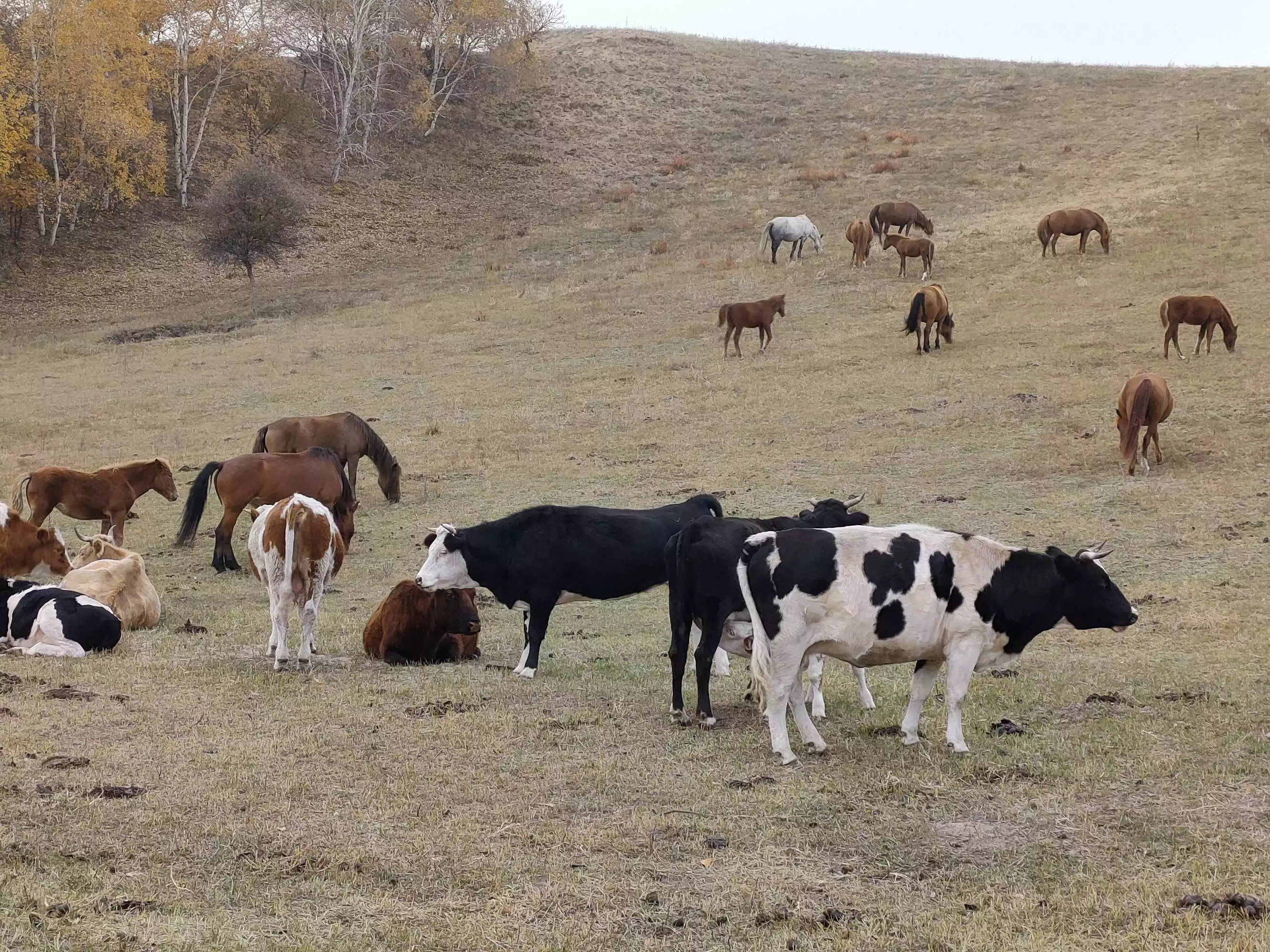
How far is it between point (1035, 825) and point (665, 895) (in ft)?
6.61

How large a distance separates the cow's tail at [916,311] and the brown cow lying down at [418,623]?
18.4 m

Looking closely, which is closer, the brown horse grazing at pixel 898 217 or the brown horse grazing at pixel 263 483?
the brown horse grazing at pixel 263 483

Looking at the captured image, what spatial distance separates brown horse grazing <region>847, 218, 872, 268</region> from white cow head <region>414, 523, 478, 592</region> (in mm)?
28036

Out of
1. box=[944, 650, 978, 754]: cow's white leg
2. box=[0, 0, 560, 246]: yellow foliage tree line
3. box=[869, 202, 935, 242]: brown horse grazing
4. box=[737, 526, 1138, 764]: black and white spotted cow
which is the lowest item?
box=[944, 650, 978, 754]: cow's white leg

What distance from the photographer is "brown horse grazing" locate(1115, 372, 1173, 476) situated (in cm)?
1858

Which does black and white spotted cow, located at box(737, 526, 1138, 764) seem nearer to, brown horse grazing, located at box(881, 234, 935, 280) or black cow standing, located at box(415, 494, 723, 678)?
black cow standing, located at box(415, 494, 723, 678)

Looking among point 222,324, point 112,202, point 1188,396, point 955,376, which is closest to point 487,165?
point 112,202

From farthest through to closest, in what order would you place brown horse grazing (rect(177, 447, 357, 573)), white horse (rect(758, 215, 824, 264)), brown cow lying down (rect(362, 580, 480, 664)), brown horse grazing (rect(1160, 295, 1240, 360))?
white horse (rect(758, 215, 824, 264)), brown horse grazing (rect(1160, 295, 1240, 360)), brown horse grazing (rect(177, 447, 357, 573)), brown cow lying down (rect(362, 580, 480, 664))

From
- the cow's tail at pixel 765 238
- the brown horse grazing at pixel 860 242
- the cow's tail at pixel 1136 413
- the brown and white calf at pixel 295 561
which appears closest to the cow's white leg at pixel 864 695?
the brown and white calf at pixel 295 561

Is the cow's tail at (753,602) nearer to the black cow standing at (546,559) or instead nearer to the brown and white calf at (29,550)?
the black cow standing at (546,559)

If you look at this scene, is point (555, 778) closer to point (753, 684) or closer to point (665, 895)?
point (665, 895)

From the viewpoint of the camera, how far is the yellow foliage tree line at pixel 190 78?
45438mm

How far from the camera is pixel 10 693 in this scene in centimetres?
891

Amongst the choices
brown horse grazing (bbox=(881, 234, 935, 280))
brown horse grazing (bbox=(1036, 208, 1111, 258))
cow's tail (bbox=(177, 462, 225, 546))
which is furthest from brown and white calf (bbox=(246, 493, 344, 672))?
brown horse grazing (bbox=(1036, 208, 1111, 258))
